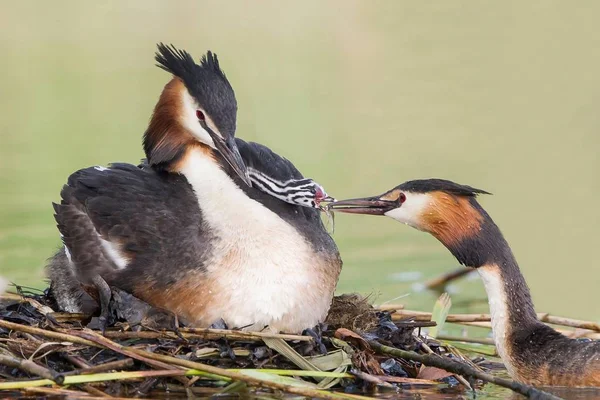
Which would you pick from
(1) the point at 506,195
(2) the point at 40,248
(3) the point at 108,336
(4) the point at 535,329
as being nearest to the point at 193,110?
(3) the point at 108,336

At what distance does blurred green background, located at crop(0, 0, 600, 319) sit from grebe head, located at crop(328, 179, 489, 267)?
7.24 feet

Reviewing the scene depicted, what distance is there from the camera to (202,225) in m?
6.88

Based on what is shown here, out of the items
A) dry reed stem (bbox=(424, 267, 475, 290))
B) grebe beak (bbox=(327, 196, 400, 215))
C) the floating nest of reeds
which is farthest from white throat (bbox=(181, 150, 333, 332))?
dry reed stem (bbox=(424, 267, 475, 290))

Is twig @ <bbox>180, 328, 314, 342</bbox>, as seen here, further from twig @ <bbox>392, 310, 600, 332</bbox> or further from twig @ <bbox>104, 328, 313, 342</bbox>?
twig @ <bbox>392, 310, 600, 332</bbox>

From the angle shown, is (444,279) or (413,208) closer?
(413,208)

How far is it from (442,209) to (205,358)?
154 cm

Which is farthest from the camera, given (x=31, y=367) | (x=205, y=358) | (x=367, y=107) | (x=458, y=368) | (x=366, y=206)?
(x=367, y=107)

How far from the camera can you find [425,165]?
13898 millimetres

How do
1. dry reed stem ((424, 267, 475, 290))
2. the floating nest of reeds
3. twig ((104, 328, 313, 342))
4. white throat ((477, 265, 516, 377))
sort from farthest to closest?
dry reed stem ((424, 267, 475, 290))
white throat ((477, 265, 516, 377))
twig ((104, 328, 313, 342))
the floating nest of reeds

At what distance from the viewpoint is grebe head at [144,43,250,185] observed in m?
6.82

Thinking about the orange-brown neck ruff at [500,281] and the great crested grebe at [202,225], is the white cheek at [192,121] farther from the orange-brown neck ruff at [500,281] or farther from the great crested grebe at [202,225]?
the orange-brown neck ruff at [500,281]

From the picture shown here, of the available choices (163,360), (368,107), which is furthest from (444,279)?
(368,107)

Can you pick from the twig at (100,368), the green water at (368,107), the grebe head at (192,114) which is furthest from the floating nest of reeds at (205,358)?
the green water at (368,107)

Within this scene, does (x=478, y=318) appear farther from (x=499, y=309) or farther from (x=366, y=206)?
(x=366, y=206)
